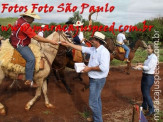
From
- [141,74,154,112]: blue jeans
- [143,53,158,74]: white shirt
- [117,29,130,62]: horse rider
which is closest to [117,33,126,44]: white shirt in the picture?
[117,29,130,62]: horse rider

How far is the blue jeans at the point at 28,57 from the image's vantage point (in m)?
4.86

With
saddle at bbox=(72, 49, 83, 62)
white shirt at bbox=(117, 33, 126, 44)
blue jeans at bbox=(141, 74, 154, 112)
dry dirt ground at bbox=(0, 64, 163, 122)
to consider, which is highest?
white shirt at bbox=(117, 33, 126, 44)

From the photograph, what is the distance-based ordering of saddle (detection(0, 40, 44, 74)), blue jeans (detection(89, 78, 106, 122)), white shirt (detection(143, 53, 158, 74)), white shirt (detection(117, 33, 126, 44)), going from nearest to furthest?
blue jeans (detection(89, 78, 106, 122))
white shirt (detection(143, 53, 158, 74))
saddle (detection(0, 40, 44, 74))
white shirt (detection(117, 33, 126, 44))

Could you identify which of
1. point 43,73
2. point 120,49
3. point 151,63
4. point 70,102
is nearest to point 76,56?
point 70,102

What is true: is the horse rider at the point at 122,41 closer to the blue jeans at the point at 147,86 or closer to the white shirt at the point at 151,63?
the blue jeans at the point at 147,86

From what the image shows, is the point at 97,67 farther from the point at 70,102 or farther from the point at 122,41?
the point at 122,41

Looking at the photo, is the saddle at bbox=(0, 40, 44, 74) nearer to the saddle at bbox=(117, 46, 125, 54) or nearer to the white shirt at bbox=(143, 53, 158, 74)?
the white shirt at bbox=(143, 53, 158, 74)

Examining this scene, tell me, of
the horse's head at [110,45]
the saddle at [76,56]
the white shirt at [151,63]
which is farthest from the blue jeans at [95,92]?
the horse's head at [110,45]

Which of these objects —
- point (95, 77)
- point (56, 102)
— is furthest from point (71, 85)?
point (95, 77)

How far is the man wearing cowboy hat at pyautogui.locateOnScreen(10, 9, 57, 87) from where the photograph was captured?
4.66 m

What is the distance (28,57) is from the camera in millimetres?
4867

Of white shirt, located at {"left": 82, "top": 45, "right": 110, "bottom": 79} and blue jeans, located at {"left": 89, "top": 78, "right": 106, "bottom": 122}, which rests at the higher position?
white shirt, located at {"left": 82, "top": 45, "right": 110, "bottom": 79}

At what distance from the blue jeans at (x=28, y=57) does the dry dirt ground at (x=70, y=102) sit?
4.11 feet

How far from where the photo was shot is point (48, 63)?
547 cm
